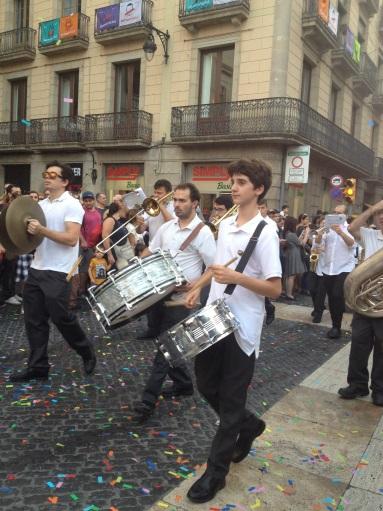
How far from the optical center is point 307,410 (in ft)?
13.3

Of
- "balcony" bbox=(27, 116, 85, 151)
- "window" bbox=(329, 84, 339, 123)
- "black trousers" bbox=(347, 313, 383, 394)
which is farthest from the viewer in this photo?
"window" bbox=(329, 84, 339, 123)

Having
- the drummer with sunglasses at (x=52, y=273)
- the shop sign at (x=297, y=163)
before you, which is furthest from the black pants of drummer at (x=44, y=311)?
the shop sign at (x=297, y=163)

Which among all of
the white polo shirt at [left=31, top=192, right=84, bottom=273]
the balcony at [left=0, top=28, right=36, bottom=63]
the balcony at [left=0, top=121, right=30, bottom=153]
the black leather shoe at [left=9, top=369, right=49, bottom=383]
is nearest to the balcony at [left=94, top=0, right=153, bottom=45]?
the balcony at [left=0, top=28, right=36, bottom=63]

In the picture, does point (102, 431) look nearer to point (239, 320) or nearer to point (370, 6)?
point (239, 320)

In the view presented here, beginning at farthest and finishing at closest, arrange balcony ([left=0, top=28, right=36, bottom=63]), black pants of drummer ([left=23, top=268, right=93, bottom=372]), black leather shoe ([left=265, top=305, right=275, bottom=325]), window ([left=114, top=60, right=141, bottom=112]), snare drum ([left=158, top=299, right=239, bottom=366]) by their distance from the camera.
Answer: balcony ([left=0, top=28, right=36, bottom=63]), window ([left=114, top=60, right=141, bottom=112]), black leather shoe ([left=265, top=305, right=275, bottom=325]), black pants of drummer ([left=23, top=268, right=93, bottom=372]), snare drum ([left=158, top=299, right=239, bottom=366])

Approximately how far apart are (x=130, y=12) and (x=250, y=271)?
18.0 meters

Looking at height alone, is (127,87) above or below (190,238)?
above

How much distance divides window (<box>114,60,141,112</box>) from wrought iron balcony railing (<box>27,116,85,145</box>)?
1.72 m

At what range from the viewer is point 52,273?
417 centimetres

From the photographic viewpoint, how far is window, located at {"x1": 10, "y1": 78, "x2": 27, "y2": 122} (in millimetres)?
22609

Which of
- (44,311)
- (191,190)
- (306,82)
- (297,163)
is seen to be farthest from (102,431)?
(306,82)

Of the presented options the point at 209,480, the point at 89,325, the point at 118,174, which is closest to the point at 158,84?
the point at 118,174

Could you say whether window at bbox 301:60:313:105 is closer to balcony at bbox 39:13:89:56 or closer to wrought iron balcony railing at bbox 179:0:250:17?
wrought iron balcony railing at bbox 179:0:250:17

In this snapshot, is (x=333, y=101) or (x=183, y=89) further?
(x=333, y=101)
